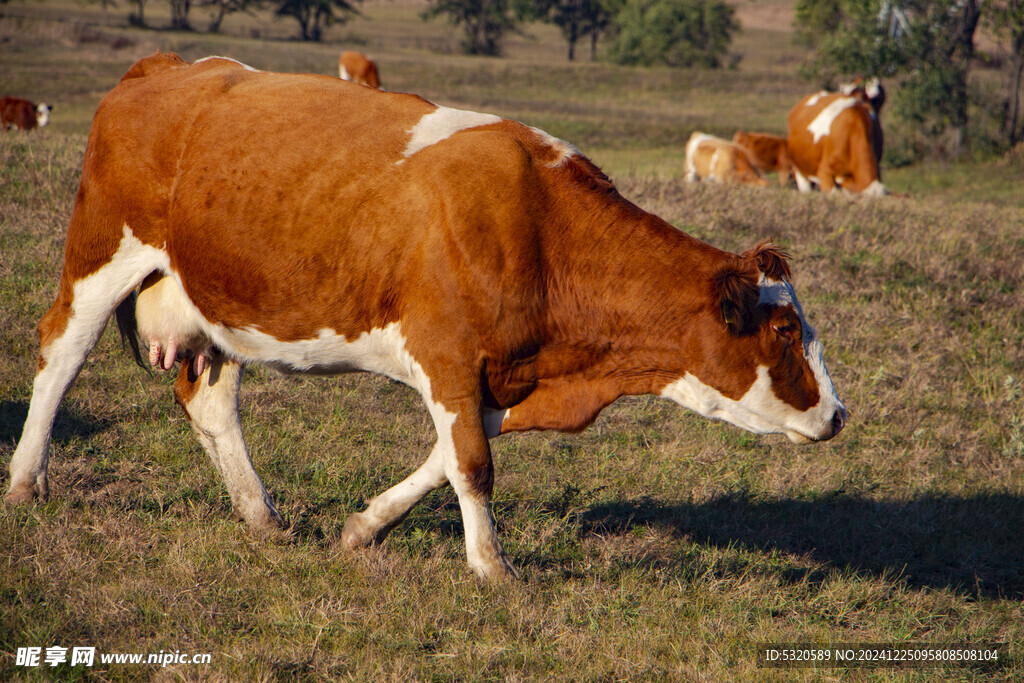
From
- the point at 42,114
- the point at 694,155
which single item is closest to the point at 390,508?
the point at 694,155

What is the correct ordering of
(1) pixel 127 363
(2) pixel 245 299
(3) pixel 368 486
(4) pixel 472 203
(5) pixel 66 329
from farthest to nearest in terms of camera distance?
(1) pixel 127 363 → (3) pixel 368 486 → (5) pixel 66 329 → (2) pixel 245 299 → (4) pixel 472 203

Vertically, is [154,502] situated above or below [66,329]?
below

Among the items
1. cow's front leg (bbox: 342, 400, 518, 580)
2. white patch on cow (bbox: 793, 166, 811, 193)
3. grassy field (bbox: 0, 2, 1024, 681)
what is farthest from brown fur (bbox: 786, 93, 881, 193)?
cow's front leg (bbox: 342, 400, 518, 580)

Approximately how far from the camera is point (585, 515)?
5020 millimetres

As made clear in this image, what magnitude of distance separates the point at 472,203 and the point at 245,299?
1080mm

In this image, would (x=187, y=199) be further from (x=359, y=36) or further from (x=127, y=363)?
(x=359, y=36)

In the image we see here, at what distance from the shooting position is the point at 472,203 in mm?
3641

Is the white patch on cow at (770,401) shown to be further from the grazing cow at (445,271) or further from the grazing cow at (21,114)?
the grazing cow at (21,114)

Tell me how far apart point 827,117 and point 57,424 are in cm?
1415

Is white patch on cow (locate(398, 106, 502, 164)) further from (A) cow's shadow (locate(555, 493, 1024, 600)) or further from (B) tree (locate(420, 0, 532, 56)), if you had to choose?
(B) tree (locate(420, 0, 532, 56))

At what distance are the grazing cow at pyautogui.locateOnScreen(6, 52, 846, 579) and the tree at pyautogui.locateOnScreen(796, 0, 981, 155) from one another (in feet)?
64.5

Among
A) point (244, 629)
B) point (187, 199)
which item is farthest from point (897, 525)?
point (187, 199)

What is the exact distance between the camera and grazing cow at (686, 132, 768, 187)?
639 inches

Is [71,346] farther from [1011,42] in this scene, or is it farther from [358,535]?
[1011,42]
